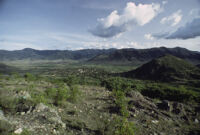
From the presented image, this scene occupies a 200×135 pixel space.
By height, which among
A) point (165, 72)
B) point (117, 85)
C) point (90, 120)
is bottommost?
point (165, 72)

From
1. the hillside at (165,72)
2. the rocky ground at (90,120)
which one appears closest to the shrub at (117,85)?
the rocky ground at (90,120)

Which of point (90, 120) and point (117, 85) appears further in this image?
point (117, 85)

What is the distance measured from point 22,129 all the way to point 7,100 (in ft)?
14.1

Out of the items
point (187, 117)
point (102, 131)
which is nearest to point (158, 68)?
point (187, 117)

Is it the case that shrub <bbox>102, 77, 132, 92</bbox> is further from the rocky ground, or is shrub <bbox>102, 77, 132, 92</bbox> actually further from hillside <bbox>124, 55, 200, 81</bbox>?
hillside <bbox>124, 55, 200, 81</bbox>

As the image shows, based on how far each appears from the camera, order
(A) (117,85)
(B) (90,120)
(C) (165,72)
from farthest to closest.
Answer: (C) (165,72) < (A) (117,85) < (B) (90,120)

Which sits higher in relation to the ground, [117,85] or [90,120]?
[90,120]

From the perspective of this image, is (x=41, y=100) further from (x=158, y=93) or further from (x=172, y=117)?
(x=158, y=93)

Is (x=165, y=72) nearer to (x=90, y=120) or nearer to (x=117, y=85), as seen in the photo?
(x=117, y=85)

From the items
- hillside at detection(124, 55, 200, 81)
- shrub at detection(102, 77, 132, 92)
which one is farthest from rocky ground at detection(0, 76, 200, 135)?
hillside at detection(124, 55, 200, 81)

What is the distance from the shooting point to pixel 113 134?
22.9 ft

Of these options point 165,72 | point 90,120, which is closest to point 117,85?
point 90,120

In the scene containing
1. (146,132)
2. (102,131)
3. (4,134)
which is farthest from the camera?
(146,132)

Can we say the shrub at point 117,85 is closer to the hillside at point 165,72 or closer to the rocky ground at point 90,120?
the rocky ground at point 90,120
